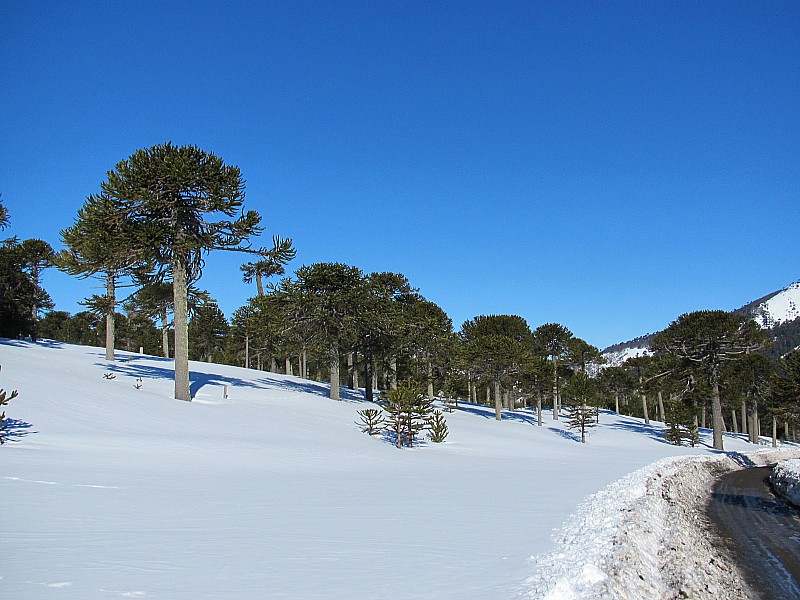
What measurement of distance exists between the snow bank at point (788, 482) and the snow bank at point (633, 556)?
4544 mm

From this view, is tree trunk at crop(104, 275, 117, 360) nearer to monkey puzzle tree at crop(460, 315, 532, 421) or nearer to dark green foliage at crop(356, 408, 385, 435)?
dark green foliage at crop(356, 408, 385, 435)

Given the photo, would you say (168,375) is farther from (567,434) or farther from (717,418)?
(717,418)

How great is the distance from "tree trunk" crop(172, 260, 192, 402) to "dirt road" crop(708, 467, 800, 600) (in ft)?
67.4

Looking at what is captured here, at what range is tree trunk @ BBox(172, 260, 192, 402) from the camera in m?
23.3

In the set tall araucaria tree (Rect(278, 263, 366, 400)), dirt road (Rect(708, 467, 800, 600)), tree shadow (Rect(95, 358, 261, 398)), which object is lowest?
dirt road (Rect(708, 467, 800, 600))

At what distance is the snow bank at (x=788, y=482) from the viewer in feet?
50.1

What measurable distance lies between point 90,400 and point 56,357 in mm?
14362

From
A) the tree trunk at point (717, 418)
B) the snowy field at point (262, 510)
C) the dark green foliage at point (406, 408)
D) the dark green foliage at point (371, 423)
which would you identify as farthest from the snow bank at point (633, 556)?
the tree trunk at point (717, 418)

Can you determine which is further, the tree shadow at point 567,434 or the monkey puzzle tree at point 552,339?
the monkey puzzle tree at point 552,339

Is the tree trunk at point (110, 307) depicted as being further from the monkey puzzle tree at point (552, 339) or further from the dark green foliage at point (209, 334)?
the monkey puzzle tree at point (552, 339)

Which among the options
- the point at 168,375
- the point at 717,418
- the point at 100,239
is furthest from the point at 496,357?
the point at 100,239

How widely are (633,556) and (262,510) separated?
222 inches

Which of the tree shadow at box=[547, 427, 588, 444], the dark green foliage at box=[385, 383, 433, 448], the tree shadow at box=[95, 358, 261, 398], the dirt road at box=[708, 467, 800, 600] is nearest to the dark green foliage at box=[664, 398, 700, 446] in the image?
the tree shadow at box=[547, 427, 588, 444]

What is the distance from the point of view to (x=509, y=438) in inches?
1286
